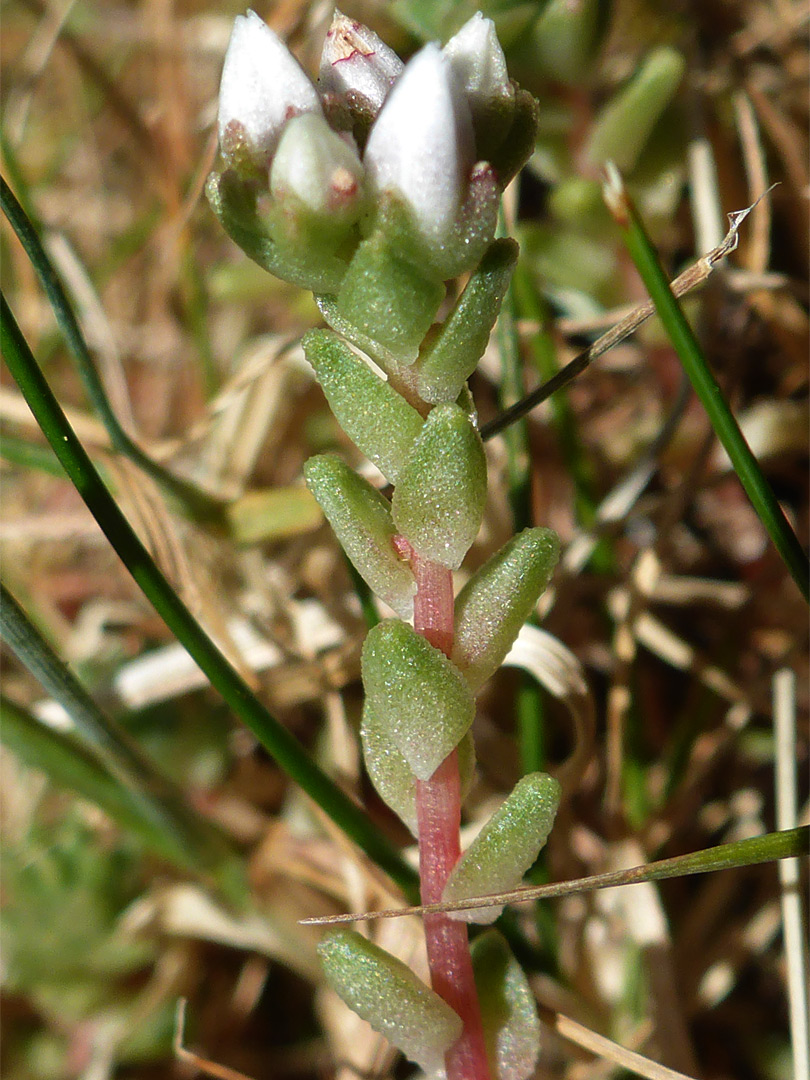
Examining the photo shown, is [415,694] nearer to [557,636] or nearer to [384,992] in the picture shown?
[384,992]

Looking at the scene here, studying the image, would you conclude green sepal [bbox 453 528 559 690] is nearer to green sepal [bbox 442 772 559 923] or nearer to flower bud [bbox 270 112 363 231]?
green sepal [bbox 442 772 559 923]

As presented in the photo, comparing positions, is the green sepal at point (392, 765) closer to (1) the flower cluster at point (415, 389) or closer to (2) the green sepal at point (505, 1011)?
(1) the flower cluster at point (415, 389)

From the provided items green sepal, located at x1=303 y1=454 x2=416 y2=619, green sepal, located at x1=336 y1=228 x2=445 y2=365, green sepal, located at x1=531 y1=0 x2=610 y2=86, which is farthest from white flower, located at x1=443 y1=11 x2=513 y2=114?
green sepal, located at x1=531 y1=0 x2=610 y2=86

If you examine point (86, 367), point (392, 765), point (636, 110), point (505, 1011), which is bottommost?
point (505, 1011)

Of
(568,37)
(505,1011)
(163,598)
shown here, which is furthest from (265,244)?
(568,37)

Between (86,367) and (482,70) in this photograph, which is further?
(86,367)
